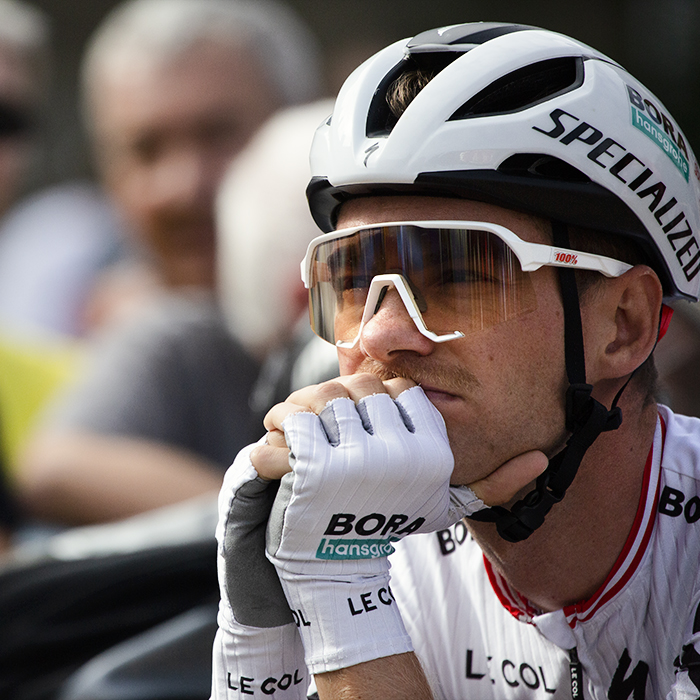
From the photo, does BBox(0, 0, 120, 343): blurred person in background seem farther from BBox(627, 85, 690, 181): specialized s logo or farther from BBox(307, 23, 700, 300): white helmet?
BBox(627, 85, 690, 181): specialized s logo

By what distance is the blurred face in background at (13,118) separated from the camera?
7.03 metres

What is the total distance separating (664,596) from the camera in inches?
108

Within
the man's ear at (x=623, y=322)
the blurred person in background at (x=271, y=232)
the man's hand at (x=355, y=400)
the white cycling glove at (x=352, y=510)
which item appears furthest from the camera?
the blurred person in background at (x=271, y=232)

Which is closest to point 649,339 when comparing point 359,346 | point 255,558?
point 359,346

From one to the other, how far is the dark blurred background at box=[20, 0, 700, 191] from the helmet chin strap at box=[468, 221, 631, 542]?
1136 centimetres

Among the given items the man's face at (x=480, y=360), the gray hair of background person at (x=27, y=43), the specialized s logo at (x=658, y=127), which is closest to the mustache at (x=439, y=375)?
the man's face at (x=480, y=360)

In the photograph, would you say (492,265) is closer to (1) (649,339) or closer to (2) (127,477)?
(1) (649,339)

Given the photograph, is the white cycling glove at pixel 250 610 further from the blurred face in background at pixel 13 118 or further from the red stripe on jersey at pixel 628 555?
the blurred face in background at pixel 13 118

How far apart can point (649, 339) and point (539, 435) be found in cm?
43

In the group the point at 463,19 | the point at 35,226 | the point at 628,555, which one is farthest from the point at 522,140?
the point at 463,19

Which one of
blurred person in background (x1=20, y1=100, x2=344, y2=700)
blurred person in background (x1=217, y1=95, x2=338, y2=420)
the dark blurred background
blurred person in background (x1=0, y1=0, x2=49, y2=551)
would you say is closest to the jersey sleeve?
blurred person in background (x1=20, y1=100, x2=344, y2=700)

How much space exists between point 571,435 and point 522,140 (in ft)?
2.62

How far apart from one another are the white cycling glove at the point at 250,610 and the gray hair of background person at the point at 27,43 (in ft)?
18.0

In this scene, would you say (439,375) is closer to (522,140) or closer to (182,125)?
(522,140)
